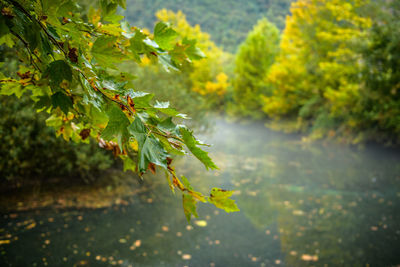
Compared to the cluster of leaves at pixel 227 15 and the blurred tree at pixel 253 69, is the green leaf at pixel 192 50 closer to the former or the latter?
the blurred tree at pixel 253 69

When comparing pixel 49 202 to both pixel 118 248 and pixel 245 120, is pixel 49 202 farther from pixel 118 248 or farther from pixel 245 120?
pixel 245 120

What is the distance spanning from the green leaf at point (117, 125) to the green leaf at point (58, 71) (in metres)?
0.12

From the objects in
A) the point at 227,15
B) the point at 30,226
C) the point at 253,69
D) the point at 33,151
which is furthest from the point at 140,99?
the point at 227,15

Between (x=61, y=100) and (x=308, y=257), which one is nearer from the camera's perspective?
(x=61, y=100)

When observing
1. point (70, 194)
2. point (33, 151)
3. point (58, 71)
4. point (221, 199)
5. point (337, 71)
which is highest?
point (58, 71)

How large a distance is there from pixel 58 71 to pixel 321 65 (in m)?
12.4

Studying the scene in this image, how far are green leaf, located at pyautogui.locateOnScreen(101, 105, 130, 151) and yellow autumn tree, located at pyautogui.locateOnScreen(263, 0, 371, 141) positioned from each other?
10.7 m

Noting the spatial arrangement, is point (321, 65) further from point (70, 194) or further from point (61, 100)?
point (61, 100)

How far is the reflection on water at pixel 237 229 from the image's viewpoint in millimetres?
3482

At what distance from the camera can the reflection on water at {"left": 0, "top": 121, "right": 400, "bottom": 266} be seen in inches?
137

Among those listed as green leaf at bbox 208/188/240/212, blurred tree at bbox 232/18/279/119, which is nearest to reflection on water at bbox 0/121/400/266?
green leaf at bbox 208/188/240/212

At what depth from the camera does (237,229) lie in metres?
4.61

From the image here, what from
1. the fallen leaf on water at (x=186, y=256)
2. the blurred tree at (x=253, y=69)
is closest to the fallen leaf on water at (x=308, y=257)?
the fallen leaf on water at (x=186, y=256)

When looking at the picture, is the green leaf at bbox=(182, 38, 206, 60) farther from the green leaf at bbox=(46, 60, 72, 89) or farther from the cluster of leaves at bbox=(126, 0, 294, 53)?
the cluster of leaves at bbox=(126, 0, 294, 53)
